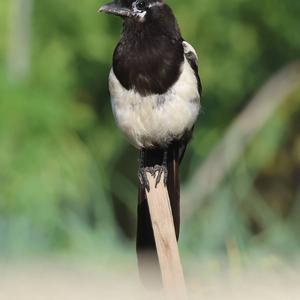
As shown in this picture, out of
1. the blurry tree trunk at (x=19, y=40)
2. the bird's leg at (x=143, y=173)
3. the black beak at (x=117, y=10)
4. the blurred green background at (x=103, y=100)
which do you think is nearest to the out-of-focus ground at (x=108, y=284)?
the bird's leg at (x=143, y=173)

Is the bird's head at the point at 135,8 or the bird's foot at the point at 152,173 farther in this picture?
the bird's head at the point at 135,8

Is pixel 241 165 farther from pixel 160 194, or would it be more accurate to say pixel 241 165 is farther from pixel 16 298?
pixel 16 298

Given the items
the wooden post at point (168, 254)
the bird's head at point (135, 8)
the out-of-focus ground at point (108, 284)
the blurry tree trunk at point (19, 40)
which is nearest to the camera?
the out-of-focus ground at point (108, 284)

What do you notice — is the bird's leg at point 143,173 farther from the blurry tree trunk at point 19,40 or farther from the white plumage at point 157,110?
the blurry tree trunk at point 19,40

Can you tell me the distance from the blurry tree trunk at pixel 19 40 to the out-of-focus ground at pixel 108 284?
10.4ft

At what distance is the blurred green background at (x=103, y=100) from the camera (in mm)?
6918

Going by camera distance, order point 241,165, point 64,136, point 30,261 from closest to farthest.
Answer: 1. point 30,261
2. point 241,165
3. point 64,136

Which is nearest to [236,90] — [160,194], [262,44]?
[262,44]

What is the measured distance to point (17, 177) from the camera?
6.92 m

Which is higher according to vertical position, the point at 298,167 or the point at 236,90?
the point at 236,90

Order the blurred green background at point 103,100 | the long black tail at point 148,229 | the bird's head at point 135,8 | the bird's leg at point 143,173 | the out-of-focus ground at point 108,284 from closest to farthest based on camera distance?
the out-of-focus ground at point 108,284 < the bird's leg at point 143,173 < the long black tail at point 148,229 < the bird's head at point 135,8 < the blurred green background at point 103,100

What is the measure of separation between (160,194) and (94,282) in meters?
0.39

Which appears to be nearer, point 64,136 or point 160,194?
point 160,194

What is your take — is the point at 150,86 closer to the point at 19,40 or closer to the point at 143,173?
the point at 143,173
